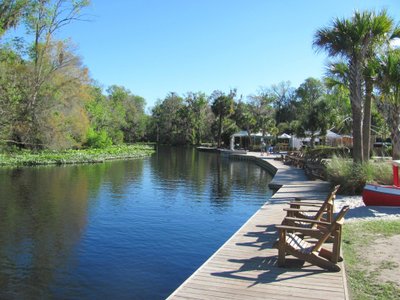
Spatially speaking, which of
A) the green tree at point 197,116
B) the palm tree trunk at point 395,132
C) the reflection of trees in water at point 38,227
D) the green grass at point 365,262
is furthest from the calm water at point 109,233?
the green tree at point 197,116

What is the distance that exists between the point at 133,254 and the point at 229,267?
3813 millimetres

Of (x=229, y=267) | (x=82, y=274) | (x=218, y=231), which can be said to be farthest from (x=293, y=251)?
(x=218, y=231)

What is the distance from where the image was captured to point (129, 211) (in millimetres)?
15531

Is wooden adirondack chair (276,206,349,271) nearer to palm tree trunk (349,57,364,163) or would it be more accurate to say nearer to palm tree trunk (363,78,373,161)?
palm tree trunk (349,57,364,163)

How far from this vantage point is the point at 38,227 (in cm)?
1255

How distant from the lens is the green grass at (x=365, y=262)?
5.79 metres

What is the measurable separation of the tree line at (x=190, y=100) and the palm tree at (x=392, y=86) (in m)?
0.05

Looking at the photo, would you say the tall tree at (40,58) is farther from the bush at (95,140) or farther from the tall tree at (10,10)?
the bush at (95,140)

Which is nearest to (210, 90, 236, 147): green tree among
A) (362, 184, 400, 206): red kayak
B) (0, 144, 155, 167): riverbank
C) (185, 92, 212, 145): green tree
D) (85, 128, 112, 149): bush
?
(185, 92, 212, 145): green tree

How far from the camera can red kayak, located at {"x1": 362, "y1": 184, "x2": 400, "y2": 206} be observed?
12.6 metres

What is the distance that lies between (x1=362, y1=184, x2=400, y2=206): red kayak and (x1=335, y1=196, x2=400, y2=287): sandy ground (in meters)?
0.22

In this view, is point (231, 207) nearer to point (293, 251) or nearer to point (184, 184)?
point (184, 184)

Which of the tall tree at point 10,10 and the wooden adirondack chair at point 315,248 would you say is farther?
the tall tree at point 10,10

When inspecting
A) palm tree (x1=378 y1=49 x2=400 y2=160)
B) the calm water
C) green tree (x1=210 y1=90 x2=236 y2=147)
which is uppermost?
green tree (x1=210 y1=90 x2=236 y2=147)
